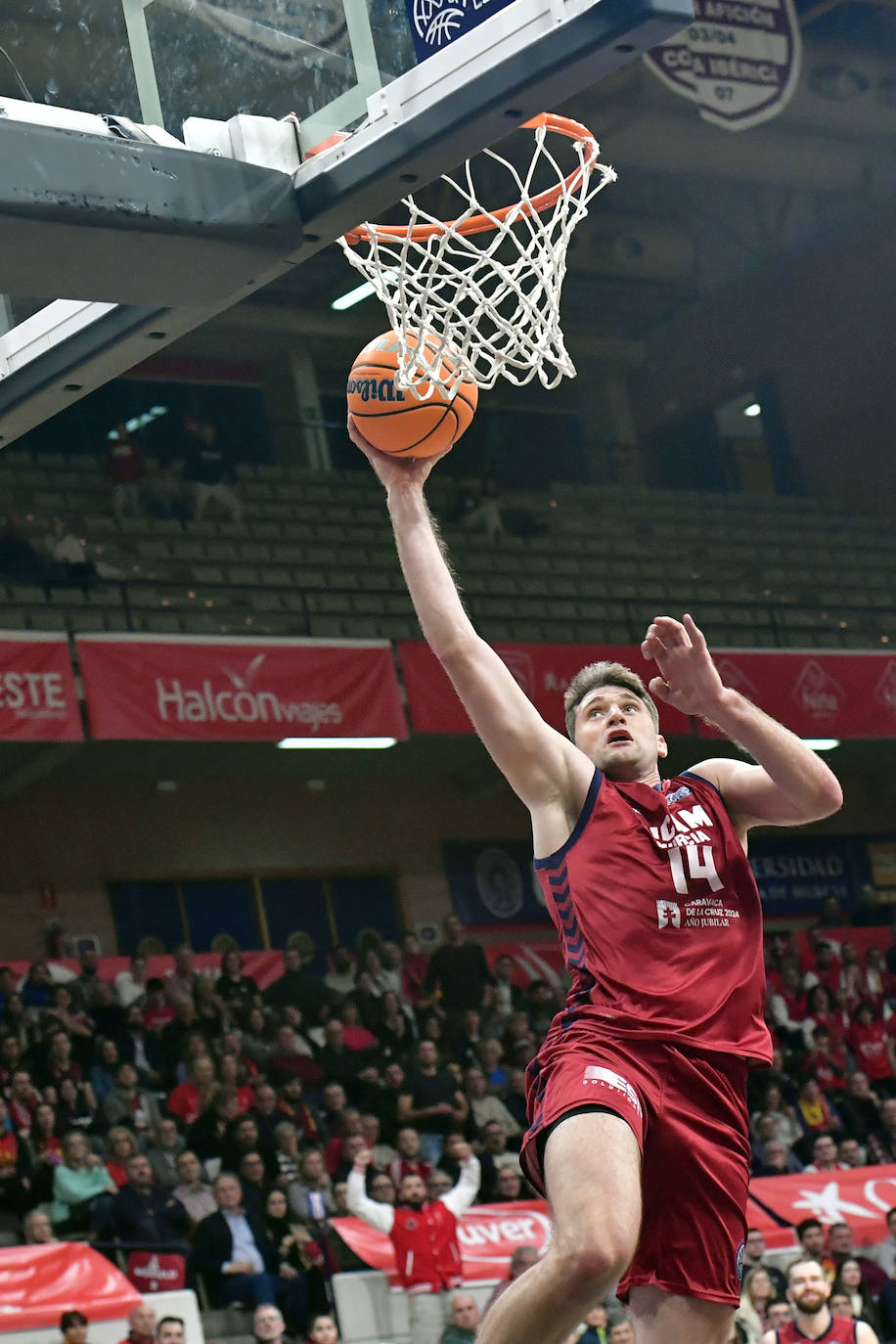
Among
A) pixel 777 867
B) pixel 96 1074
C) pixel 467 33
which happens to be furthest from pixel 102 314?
pixel 777 867

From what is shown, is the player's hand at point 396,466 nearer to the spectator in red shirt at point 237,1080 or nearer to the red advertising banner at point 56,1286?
the red advertising banner at point 56,1286

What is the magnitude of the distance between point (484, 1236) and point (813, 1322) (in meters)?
2.90

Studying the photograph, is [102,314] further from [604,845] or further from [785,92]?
[785,92]

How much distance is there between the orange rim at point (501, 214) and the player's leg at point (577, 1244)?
2380 millimetres

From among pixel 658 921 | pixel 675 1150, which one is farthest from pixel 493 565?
pixel 675 1150

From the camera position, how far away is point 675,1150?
12.4 ft

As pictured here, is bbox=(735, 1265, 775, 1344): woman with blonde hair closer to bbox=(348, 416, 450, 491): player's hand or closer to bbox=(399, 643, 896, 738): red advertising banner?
bbox=(399, 643, 896, 738): red advertising banner

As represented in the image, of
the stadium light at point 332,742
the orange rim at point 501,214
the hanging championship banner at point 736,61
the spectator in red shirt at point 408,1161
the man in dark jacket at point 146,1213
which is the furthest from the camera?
the hanging championship banner at point 736,61

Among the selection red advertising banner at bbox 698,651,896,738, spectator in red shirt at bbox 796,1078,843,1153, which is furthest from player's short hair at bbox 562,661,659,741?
red advertising banner at bbox 698,651,896,738

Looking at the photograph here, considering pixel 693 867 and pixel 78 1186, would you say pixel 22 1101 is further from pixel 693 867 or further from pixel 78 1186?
pixel 693 867

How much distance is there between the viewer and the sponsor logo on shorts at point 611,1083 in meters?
3.67

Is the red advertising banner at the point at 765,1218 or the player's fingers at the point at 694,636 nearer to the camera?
the player's fingers at the point at 694,636

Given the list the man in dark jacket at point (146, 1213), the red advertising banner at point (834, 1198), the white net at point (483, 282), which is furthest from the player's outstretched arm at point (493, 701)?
the red advertising banner at point (834, 1198)

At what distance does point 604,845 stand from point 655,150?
1684 centimetres
